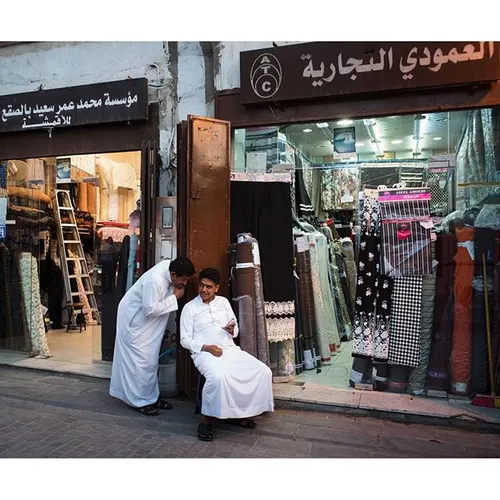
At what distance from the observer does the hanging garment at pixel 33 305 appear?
602cm

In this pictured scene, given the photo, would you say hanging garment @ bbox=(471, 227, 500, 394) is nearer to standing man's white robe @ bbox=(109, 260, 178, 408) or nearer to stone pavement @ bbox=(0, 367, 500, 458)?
stone pavement @ bbox=(0, 367, 500, 458)

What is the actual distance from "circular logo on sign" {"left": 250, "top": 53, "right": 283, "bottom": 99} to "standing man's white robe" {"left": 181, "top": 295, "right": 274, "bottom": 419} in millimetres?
2162

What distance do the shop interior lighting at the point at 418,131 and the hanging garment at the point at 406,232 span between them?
97 cm

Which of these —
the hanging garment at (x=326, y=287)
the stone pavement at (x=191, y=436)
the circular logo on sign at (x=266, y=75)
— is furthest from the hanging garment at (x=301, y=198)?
the stone pavement at (x=191, y=436)

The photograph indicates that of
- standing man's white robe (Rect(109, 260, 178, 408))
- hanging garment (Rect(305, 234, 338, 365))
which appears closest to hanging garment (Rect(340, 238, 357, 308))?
hanging garment (Rect(305, 234, 338, 365))

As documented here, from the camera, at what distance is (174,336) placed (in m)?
4.80

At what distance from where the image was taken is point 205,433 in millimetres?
3590

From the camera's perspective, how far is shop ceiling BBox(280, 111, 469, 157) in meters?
4.84

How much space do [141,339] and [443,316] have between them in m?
2.83

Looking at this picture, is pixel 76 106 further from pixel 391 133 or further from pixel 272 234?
pixel 391 133

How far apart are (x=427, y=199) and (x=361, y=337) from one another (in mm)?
1468

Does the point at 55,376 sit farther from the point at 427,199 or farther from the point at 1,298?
the point at 427,199

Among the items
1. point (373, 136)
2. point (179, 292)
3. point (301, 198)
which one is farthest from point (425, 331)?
point (373, 136)
